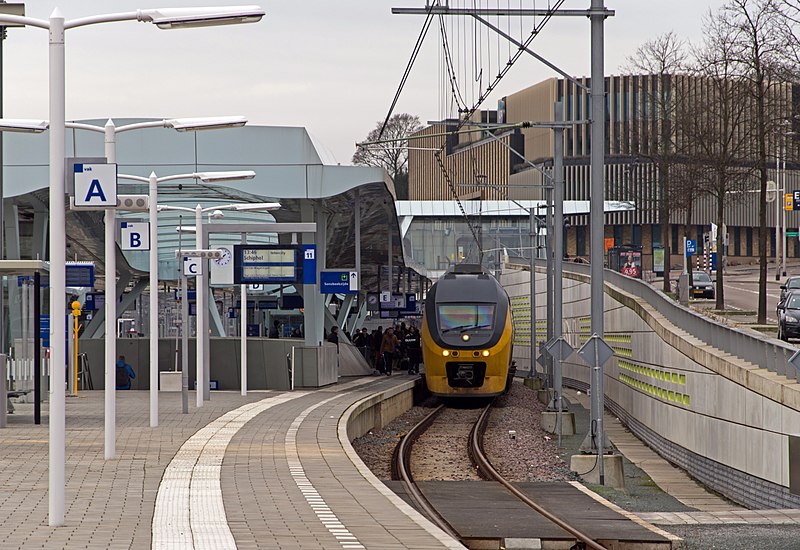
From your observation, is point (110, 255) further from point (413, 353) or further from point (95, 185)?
point (413, 353)

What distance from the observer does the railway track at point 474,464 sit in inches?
601

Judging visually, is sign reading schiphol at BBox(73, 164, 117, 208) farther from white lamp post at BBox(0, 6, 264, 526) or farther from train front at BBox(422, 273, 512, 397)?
train front at BBox(422, 273, 512, 397)

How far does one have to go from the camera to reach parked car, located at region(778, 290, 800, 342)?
3275 centimetres

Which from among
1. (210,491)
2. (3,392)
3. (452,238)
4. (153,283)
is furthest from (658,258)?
(210,491)

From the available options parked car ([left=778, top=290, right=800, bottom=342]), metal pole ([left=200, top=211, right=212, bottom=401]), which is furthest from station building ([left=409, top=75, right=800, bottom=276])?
metal pole ([left=200, top=211, right=212, bottom=401])

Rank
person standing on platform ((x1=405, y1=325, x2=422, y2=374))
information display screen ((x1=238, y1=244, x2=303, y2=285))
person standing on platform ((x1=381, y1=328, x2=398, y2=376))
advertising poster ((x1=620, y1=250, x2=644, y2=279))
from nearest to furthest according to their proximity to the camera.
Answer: information display screen ((x1=238, y1=244, x2=303, y2=285)) → person standing on platform ((x1=381, y1=328, x2=398, y2=376)) → person standing on platform ((x1=405, y1=325, x2=422, y2=374)) → advertising poster ((x1=620, y1=250, x2=644, y2=279))

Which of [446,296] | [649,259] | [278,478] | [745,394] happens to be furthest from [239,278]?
[649,259]

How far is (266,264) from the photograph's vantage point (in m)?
35.7

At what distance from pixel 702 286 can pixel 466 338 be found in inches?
1169

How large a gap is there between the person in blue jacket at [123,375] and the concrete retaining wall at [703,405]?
45.4 ft

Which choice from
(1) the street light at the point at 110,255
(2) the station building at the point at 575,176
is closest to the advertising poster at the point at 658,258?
(2) the station building at the point at 575,176

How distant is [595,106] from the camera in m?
24.0

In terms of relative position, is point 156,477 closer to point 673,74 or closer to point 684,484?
point 684,484

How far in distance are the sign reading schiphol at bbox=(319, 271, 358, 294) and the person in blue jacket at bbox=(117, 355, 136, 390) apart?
6.06 metres
